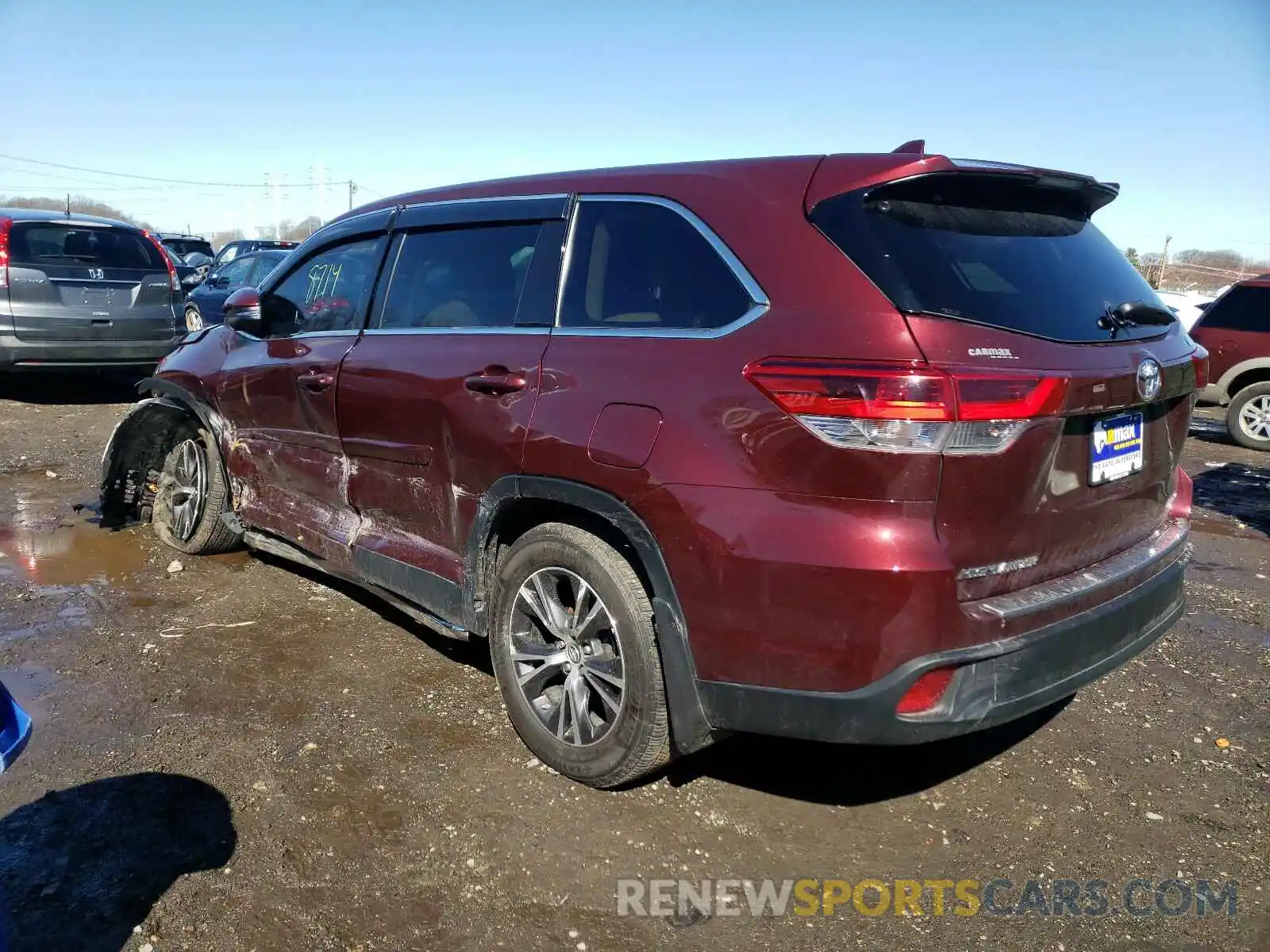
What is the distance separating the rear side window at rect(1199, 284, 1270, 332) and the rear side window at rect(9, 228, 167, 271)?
11.7m

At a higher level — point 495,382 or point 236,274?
point 236,274

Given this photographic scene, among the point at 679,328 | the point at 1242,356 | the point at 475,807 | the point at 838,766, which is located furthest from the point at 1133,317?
the point at 1242,356

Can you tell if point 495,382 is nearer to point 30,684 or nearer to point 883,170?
point 883,170

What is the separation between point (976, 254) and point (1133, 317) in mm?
638

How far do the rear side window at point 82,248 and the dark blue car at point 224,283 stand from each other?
4.09 m

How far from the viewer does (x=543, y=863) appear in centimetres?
263

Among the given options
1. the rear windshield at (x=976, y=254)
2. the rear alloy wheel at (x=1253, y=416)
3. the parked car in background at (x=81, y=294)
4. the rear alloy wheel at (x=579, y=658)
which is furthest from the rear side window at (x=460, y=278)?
the rear alloy wheel at (x=1253, y=416)

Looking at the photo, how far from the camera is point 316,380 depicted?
3941 mm

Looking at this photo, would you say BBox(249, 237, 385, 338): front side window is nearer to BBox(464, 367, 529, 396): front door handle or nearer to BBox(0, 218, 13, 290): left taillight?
BBox(464, 367, 529, 396): front door handle

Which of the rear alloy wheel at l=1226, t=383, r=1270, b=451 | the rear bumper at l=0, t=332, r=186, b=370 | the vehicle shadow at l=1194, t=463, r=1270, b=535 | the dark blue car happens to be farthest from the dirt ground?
the dark blue car

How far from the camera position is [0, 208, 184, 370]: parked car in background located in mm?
8719

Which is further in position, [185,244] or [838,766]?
[185,244]

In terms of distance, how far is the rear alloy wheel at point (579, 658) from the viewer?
2.72m

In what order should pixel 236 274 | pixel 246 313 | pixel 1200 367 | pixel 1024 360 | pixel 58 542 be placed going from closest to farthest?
pixel 1024 360, pixel 1200 367, pixel 246 313, pixel 58 542, pixel 236 274
